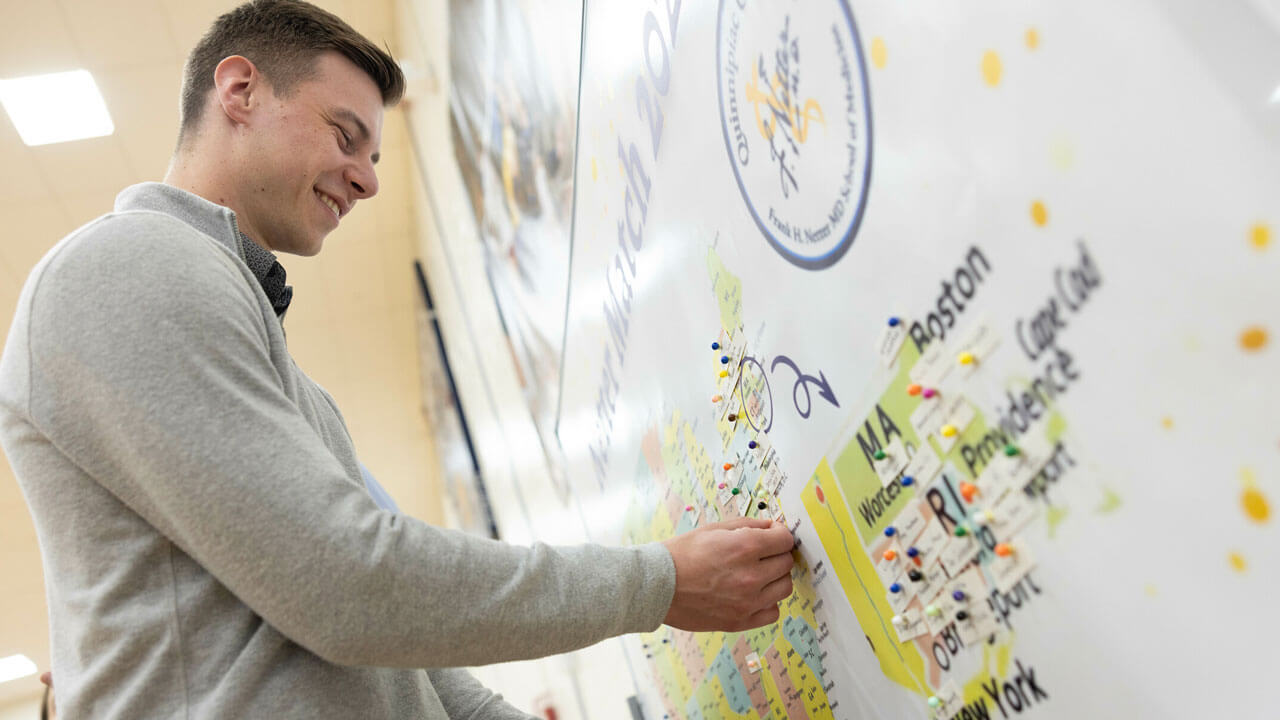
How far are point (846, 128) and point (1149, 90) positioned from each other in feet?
0.68

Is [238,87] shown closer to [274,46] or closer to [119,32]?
[274,46]

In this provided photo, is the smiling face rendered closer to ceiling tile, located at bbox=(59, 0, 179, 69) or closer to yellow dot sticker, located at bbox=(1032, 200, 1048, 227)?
yellow dot sticker, located at bbox=(1032, 200, 1048, 227)

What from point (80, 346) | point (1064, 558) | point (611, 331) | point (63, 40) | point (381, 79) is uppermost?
point (63, 40)

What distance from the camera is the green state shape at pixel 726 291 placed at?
Result: 0.75m

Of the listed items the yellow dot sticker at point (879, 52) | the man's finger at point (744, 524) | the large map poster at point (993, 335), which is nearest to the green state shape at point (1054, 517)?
the large map poster at point (993, 335)

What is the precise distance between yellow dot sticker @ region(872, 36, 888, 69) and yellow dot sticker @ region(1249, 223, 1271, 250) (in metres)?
0.22

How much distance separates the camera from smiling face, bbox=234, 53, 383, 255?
1.02 m

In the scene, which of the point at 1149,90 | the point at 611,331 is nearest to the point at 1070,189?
the point at 1149,90

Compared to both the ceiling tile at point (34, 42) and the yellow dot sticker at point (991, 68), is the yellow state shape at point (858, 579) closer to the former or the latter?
the yellow dot sticker at point (991, 68)

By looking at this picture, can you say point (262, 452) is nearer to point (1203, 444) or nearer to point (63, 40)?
point (1203, 444)

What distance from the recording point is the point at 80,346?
→ 0.64m

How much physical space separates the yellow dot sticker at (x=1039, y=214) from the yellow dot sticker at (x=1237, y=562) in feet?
0.47

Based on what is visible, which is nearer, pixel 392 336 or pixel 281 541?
pixel 281 541

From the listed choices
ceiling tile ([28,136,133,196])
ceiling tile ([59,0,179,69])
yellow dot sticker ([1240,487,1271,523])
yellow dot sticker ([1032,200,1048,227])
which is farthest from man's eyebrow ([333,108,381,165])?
ceiling tile ([28,136,133,196])
